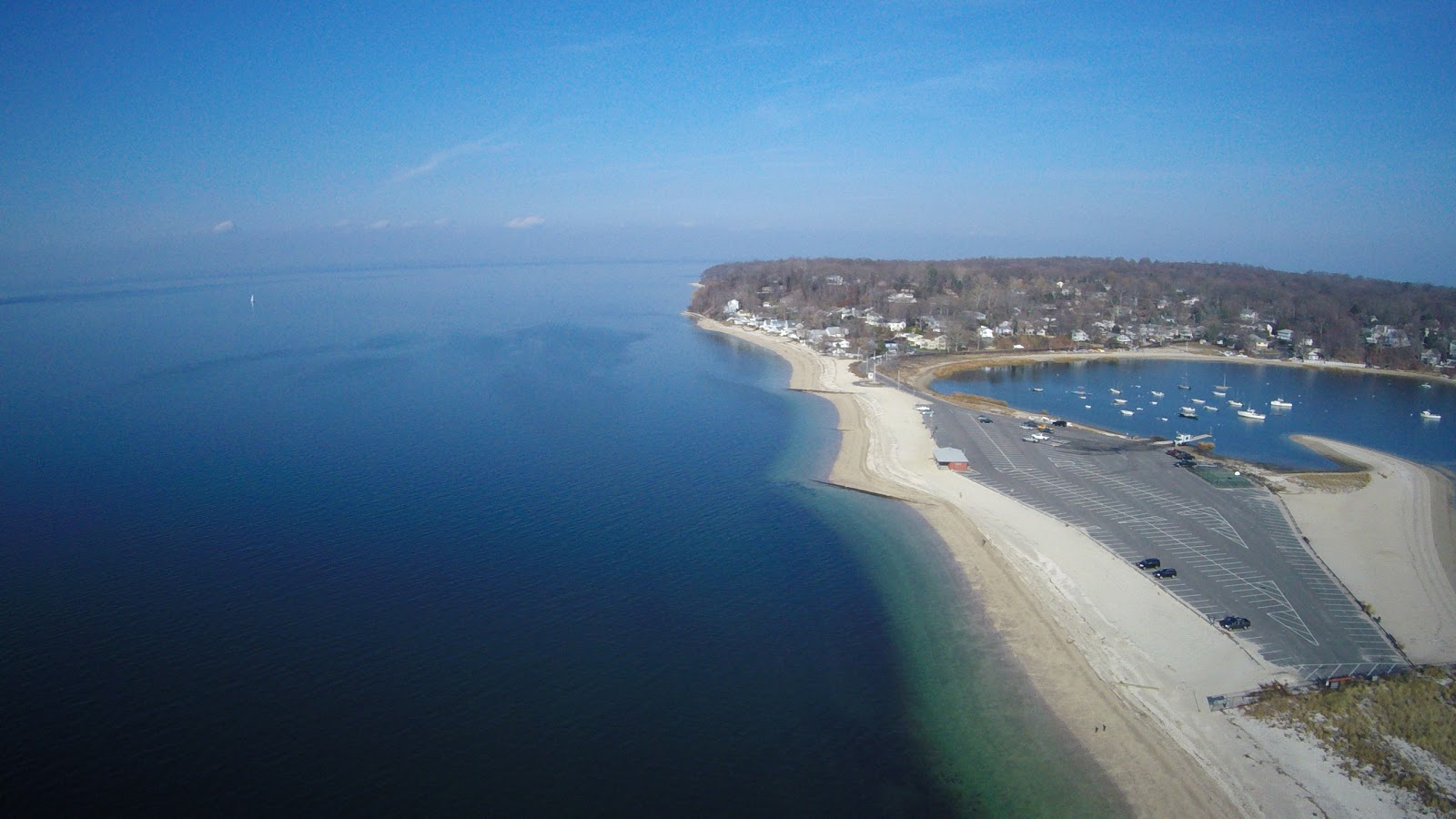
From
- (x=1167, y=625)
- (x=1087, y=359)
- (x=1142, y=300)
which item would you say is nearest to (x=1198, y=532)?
(x=1167, y=625)

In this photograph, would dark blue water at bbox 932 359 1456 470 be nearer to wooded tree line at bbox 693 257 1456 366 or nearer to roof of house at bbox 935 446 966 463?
wooded tree line at bbox 693 257 1456 366

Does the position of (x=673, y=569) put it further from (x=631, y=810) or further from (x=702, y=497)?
(x=631, y=810)

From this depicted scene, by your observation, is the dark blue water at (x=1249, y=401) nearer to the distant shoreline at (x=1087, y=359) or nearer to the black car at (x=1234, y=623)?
the distant shoreline at (x=1087, y=359)

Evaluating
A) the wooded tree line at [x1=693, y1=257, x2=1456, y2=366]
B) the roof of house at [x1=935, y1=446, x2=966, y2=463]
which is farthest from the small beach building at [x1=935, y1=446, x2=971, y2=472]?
the wooded tree line at [x1=693, y1=257, x2=1456, y2=366]

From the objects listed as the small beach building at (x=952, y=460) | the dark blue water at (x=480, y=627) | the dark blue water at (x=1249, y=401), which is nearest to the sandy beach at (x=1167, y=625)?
the small beach building at (x=952, y=460)

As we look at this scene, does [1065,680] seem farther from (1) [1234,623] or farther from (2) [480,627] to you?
(2) [480,627]

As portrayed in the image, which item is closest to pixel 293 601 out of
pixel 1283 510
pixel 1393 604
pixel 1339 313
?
pixel 1393 604
